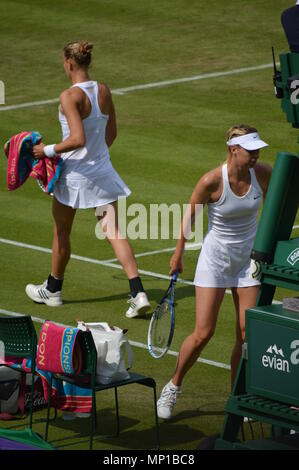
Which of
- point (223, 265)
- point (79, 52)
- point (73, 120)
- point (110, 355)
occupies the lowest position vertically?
point (110, 355)

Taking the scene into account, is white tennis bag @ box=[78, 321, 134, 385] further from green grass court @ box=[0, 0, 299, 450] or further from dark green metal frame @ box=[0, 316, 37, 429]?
green grass court @ box=[0, 0, 299, 450]

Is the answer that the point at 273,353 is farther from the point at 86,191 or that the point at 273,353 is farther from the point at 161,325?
the point at 86,191

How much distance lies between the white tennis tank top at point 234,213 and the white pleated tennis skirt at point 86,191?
9.40 feet

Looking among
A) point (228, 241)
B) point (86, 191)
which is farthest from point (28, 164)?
point (228, 241)

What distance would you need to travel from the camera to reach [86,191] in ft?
41.7

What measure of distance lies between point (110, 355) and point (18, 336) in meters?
0.69

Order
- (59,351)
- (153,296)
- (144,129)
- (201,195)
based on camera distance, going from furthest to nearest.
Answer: (144,129) < (153,296) < (201,195) < (59,351)

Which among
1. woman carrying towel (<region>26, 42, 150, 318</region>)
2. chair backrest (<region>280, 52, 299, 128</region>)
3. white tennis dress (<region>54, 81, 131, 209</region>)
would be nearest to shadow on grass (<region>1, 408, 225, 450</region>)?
woman carrying towel (<region>26, 42, 150, 318</region>)

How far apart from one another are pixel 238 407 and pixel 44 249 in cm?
757

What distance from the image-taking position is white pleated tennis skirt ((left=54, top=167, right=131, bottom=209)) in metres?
12.7

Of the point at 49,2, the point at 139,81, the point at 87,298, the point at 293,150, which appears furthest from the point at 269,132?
the point at 49,2

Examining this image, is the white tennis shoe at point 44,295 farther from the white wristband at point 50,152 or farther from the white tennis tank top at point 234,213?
the white tennis tank top at point 234,213

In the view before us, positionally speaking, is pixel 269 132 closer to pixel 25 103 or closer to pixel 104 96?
pixel 25 103

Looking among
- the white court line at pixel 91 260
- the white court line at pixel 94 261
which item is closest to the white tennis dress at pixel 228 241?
the white court line at pixel 94 261
